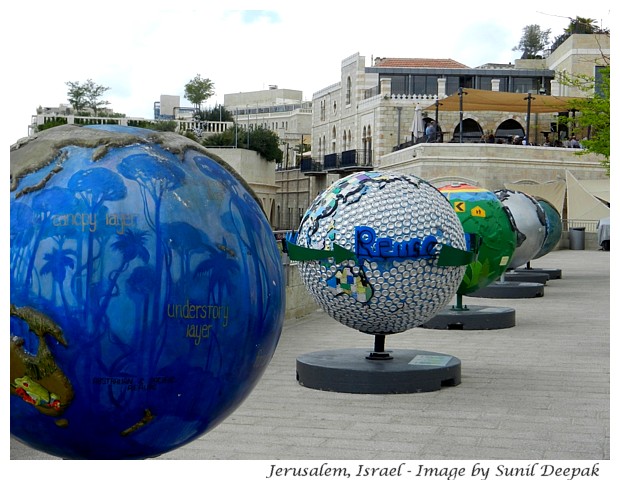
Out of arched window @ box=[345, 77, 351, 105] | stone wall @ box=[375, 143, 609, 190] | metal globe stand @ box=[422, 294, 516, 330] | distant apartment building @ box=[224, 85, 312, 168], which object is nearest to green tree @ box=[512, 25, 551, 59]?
distant apartment building @ box=[224, 85, 312, 168]

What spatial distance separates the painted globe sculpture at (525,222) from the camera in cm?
1844

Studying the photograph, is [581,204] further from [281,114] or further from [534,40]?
[281,114]

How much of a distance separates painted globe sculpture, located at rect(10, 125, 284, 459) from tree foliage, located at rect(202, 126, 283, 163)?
6962 centimetres

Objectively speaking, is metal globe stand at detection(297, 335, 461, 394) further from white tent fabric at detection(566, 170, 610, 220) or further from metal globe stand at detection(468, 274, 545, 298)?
white tent fabric at detection(566, 170, 610, 220)

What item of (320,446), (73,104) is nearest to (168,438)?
(320,446)

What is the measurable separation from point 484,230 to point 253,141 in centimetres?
6394

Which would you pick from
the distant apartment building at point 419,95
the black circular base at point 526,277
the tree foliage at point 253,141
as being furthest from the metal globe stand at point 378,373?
the tree foliage at point 253,141

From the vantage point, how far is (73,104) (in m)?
96.4

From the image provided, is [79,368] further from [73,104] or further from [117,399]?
[73,104]

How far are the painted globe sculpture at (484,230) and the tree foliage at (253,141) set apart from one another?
6098 centimetres

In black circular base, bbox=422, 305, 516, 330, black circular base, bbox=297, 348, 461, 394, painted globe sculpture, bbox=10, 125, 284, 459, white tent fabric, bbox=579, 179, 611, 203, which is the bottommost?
black circular base, bbox=422, 305, 516, 330

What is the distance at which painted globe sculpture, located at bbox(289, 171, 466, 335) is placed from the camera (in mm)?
9008

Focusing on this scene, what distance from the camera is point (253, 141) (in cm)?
7619

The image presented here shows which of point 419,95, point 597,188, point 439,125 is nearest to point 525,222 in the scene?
point 597,188
